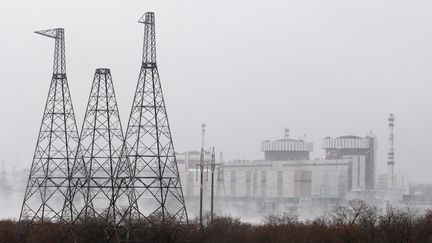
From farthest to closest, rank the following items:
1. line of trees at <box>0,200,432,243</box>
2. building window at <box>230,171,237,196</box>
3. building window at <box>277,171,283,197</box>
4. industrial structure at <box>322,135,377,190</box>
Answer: industrial structure at <box>322,135,377,190</box>
building window at <box>230,171,237,196</box>
building window at <box>277,171,283,197</box>
line of trees at <box>0,200,432,243</box>

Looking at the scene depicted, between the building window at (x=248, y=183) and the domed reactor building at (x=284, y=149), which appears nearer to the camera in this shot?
the building window at (x=248, y=183)

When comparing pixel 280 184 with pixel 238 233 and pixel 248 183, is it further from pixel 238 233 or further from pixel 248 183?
pixel 238 233

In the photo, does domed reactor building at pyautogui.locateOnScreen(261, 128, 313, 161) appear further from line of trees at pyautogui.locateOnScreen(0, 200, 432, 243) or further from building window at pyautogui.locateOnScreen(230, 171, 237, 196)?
line of trees at pyautogui.locateOnScreen(0, 200, 432, 243)

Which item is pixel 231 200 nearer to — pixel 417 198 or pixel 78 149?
pixel 417 198

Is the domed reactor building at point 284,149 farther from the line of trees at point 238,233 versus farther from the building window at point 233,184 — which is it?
the line of trees at point 238,233

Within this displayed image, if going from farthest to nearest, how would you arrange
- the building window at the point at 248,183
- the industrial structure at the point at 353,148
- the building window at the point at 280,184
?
1. the industrial structure at the point at 353,148
2. the building window at the point at 248,183
3. the building window at the point at 280,184

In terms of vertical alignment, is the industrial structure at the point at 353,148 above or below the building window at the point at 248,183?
above

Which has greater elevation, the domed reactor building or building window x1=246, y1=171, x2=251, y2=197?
the domed reactor building

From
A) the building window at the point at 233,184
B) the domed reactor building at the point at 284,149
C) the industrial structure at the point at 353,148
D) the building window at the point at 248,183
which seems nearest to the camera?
the building window at the point at 248,183

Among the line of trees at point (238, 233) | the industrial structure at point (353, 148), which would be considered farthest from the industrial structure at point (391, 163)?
the line of trees at point (238, 233)

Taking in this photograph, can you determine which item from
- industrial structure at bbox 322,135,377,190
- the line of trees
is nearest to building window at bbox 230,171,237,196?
industrial structure at bbox 322,135,377,190

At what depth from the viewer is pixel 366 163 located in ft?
496

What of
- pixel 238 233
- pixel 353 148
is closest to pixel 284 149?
pixel 353 148

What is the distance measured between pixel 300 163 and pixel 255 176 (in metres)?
8.98
